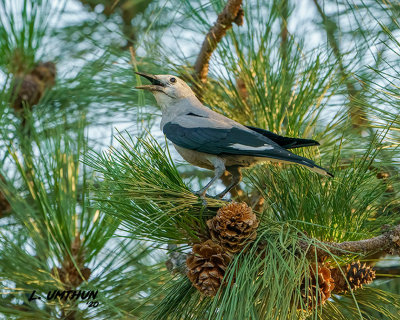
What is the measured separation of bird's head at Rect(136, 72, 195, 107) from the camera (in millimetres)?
2105

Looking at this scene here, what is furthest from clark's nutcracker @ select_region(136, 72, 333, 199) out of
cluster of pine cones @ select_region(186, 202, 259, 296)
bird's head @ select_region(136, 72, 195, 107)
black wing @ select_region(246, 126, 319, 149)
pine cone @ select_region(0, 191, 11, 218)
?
pine cone @ select_region(0, 191, 11, 218)

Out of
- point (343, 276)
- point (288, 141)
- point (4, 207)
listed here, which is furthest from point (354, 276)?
point (4, 207)

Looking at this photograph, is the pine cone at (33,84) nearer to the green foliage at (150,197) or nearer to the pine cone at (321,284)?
the green foliage at (150,197)

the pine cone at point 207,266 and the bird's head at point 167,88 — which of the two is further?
the bird's head at point 167,88

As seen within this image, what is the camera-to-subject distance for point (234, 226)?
1282mm

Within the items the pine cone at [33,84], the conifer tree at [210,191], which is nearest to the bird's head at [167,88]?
the conifer tree at [210,191]

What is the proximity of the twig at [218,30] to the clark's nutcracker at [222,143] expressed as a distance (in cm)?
18

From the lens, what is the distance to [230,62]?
6.79 ft

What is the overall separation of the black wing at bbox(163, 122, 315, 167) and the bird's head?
0.30m

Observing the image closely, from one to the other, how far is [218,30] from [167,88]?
30 centimetres

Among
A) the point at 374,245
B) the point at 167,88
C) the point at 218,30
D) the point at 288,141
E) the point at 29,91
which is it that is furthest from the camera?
the point at 29,91

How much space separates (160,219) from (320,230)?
407mm

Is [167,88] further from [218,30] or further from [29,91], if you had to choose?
[29,91]

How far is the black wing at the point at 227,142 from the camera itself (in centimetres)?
164
